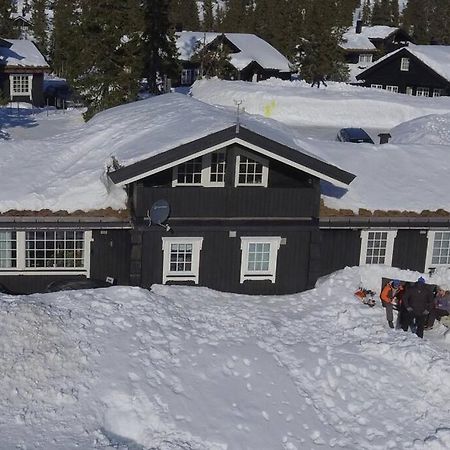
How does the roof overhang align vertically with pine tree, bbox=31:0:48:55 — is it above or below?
below

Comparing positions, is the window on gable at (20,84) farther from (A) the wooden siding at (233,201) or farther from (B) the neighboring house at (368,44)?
(B) the neighboring house at (368,44)

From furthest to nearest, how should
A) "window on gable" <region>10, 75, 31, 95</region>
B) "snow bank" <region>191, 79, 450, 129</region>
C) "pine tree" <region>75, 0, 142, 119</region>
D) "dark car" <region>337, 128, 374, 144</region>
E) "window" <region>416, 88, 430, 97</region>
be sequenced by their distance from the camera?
"window" <region>416, 88, 430, 97</region> → "snow bank" <region>191, 79, 450, 129</region> → "window on gable" <region>10, 75, 31, 95</region> → "dark car" <region>337, 128, 374, 144</region> → "pine tree" <region>75, 0, 142, 119</region>

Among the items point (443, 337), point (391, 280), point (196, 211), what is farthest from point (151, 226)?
point (443, 337)

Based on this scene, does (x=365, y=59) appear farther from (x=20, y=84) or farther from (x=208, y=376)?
(x=208, y=376)

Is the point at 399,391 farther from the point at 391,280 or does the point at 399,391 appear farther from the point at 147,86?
the point at 147,86

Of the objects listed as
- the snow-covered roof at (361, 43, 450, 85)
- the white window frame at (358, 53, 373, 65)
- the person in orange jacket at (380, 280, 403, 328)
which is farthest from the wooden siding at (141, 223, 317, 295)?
the white window frame at (358, 53, 373, 65)

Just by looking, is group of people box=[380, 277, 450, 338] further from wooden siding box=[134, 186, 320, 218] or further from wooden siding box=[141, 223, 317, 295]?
wooden siding box=[134, 186, 320, 218]
